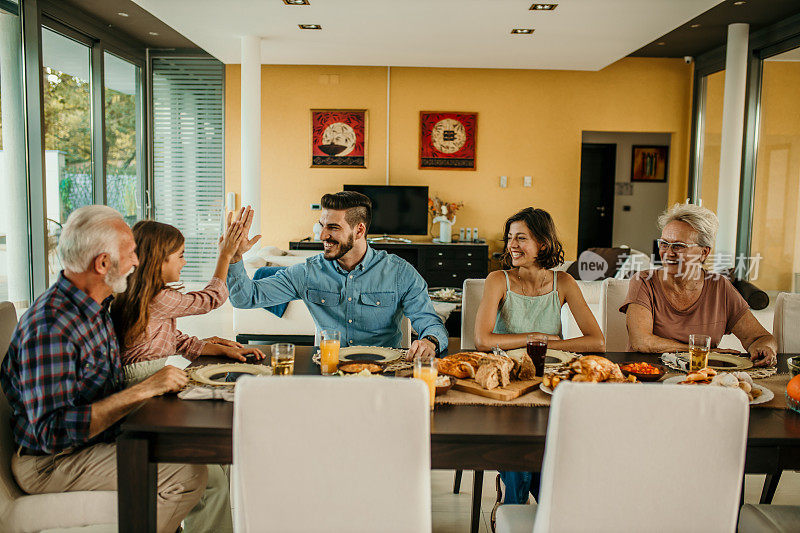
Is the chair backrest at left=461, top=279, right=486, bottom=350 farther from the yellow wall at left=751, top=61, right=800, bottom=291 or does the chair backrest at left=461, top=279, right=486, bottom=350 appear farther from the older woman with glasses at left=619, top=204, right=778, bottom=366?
the yellow wall at left=751, top=61, right=800, bottom=291

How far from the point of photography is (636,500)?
120cm

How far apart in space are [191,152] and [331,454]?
7.01m

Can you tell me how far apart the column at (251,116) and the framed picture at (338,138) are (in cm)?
161

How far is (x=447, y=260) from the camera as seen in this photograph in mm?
7176

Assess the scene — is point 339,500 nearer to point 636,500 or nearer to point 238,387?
point 238,387

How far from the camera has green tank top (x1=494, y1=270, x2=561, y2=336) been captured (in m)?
2.43

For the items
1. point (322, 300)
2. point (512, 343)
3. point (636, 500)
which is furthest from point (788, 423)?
point (322, 300)

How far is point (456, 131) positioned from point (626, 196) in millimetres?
2412

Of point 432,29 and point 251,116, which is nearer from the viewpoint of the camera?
point 432,29

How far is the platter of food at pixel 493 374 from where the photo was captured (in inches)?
63.1

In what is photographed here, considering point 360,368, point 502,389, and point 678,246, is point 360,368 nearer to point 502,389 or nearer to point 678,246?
point 502,389

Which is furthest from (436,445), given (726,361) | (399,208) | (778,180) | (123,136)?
(123,136)

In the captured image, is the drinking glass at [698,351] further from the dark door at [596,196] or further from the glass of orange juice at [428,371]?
the dark door at [596,196]

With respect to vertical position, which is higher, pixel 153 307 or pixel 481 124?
pixel 481 124
